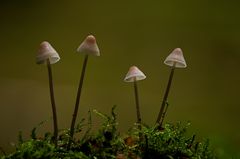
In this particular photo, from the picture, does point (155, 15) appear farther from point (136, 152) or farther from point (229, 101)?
point (136, 152)

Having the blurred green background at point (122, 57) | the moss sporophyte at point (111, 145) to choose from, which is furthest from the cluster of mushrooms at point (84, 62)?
the blurred green background at point (122, 57)

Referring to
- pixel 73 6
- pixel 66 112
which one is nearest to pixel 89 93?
pixel 66 112

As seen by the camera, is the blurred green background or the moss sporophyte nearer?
the moss sporophyte

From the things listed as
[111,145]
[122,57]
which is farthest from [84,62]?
[122,57]

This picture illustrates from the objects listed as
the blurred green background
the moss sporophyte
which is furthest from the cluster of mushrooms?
the blurred green background

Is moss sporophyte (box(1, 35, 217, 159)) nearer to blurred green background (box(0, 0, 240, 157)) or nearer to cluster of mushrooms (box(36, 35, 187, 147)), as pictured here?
cluster of mushrooms (box(36, 35, 187, 147))

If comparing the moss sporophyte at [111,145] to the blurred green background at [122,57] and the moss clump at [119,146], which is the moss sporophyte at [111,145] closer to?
the moss clump at [119,146]
